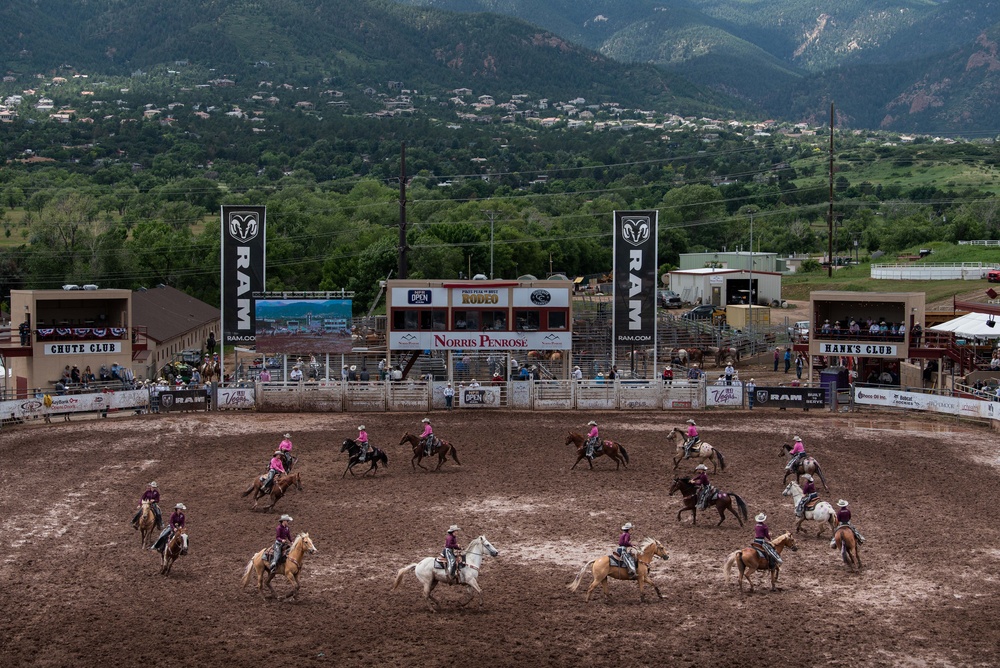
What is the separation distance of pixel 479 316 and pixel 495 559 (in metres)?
24.7

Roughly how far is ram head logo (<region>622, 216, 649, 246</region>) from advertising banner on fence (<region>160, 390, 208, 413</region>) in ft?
60.0

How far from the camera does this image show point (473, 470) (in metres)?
35.1

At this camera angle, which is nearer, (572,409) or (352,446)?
(352,446)

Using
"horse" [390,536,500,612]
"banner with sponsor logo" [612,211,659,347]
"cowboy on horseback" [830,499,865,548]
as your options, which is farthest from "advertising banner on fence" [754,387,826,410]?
"horse" [390,536,500,612]

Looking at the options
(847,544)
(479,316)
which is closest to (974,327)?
(479,316)

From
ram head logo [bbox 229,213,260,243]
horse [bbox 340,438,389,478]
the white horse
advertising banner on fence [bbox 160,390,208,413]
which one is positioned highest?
ram head logo [bbox 229,213,260,243]

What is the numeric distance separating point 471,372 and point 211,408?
1354cm

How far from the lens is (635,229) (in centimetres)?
4991

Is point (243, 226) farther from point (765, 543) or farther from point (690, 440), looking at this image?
point (765, 543)

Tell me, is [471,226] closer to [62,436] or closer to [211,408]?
[211,408]

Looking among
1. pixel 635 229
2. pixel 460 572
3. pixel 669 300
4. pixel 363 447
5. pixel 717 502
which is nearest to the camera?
pixel 460 572

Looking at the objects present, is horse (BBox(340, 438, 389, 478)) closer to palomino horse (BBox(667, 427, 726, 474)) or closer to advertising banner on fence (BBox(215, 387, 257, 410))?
palomino horse (BBox(667, 427, 726, 474))

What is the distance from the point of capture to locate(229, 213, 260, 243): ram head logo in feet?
160

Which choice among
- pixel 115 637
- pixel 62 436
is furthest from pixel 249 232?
pixel 115 637
